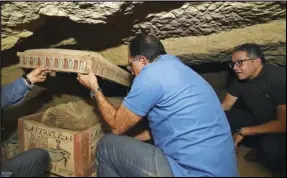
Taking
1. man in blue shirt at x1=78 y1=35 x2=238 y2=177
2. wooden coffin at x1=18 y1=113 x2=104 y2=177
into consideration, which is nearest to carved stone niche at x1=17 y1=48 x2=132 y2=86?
man in blue shirt at x1=78 y1=35 x2=238 y2=177

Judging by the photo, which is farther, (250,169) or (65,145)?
(250,169)

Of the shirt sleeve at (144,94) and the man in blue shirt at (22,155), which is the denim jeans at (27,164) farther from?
the shirt sleeve at (144,94)

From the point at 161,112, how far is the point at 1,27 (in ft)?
2.89

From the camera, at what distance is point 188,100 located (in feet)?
3.96

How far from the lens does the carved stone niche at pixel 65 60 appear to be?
148 cm

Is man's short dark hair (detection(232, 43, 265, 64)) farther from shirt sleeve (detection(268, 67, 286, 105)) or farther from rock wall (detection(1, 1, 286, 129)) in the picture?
shirt sleeve (detection(268, 67, 286, 105))

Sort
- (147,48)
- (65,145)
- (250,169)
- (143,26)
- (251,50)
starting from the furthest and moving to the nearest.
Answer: (250,169) → (251,50) → (65,145) → (143,26) → (147,48)

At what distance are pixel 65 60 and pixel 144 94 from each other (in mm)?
545

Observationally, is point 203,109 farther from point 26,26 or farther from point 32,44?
point 32,44

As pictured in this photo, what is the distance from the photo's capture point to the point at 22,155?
1504 mm

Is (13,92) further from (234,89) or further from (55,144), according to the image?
(234,89)

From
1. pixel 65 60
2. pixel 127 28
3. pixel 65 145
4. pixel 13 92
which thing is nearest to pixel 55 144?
pixel 65 145

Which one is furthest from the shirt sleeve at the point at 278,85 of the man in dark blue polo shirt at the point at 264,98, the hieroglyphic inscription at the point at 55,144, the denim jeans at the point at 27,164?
the denim jeans at the point at 27,164

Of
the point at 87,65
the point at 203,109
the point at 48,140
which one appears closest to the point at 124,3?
the point at 87,65
